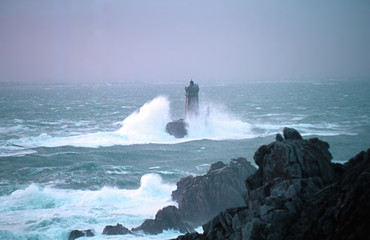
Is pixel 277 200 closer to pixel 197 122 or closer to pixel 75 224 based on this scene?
pixel 75 224

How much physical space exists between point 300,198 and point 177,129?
46.0 meters

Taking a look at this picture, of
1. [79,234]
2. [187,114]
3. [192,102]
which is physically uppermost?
[192,102]

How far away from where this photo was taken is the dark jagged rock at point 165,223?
21.4m

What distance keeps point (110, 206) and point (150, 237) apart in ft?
19.7

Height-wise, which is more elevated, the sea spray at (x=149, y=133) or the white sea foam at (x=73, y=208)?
the sea spray at (x=149, y=133)

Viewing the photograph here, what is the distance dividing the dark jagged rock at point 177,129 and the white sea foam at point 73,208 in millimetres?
23327

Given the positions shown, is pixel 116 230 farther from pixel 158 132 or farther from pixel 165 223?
pixel 158 132

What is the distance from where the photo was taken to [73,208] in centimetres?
2491

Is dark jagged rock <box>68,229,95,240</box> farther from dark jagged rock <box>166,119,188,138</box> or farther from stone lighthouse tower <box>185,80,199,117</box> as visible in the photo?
stone lighthouse tower <box>185,80,199,117</box>

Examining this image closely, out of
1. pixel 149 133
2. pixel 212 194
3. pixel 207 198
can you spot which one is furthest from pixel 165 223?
pixel 149 133

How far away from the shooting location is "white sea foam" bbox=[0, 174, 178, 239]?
21391 mm

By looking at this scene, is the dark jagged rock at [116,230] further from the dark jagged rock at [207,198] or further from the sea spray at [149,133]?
the sea spray at [149,133]

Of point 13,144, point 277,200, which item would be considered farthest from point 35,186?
point 277,200

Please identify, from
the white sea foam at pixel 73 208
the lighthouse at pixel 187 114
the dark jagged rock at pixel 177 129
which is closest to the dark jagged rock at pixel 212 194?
the white sea foam at pixel 73 208
